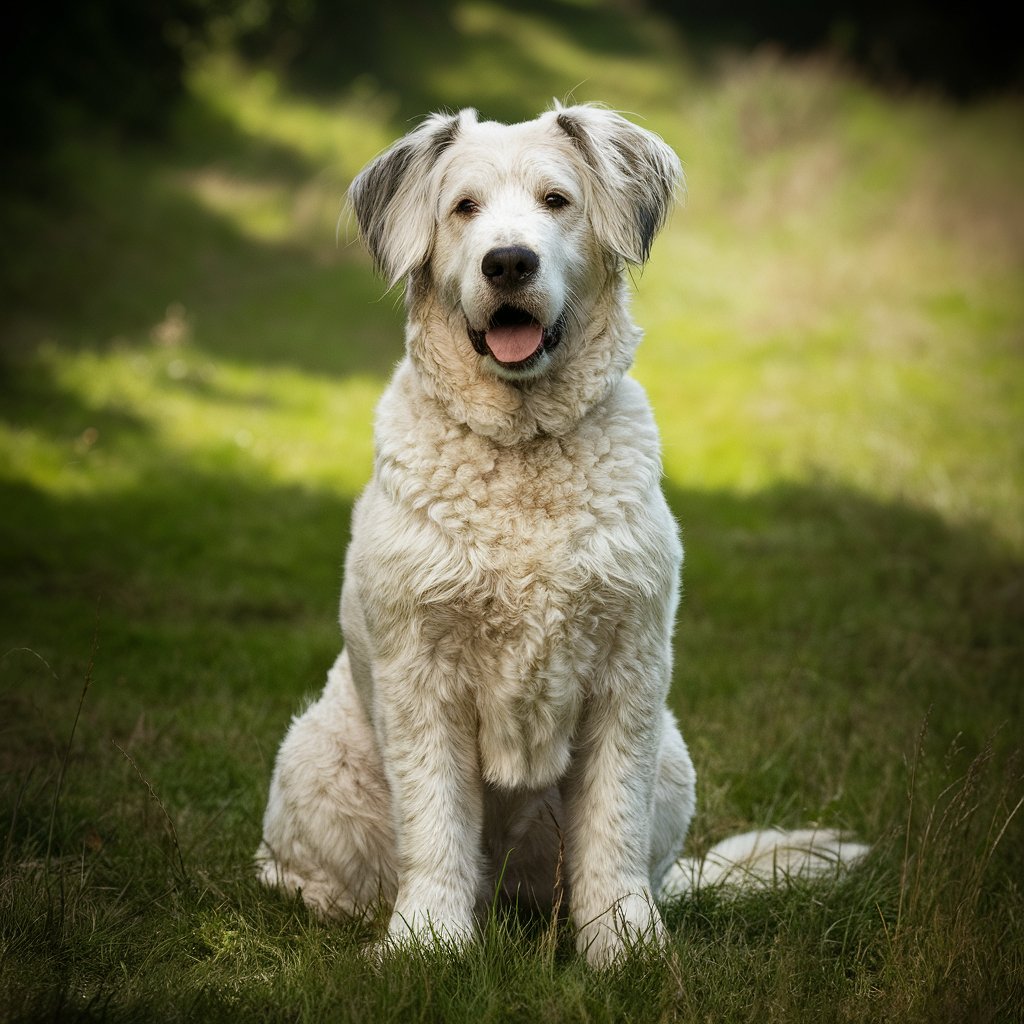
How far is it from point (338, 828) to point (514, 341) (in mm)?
1454

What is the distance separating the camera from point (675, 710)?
4848mm

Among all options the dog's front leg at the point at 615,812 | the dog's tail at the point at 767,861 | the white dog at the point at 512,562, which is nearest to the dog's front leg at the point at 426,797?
the white dog at the point at 512,562

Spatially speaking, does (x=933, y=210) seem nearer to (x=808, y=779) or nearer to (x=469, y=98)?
(x=469, y=98)

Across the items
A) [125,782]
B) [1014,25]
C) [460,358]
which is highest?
[1014,25]

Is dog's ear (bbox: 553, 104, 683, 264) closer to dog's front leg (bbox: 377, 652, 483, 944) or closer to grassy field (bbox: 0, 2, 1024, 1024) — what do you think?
dog's front leg (bbox: 377, 652, 483, 944)

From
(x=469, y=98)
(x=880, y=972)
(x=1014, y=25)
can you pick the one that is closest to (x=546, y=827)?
(x=880, y=972)

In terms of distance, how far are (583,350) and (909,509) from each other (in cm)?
490

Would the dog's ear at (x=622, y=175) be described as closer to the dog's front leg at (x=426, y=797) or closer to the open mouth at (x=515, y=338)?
the open mouth at (x=515, y=338)

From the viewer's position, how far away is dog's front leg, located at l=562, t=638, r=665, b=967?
2.94 metres

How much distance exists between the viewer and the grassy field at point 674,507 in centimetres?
277

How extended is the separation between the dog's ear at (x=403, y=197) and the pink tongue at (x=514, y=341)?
36cm

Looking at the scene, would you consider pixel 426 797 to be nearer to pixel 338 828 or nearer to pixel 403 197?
pixel 338 828

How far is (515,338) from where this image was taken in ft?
9.86

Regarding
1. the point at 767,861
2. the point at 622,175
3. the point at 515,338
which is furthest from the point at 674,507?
the point at 515,338
